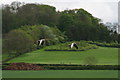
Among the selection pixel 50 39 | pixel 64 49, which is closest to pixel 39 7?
pixel 50 39

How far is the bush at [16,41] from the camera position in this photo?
128ft

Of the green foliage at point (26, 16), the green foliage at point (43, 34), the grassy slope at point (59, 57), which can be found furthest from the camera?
the green foliage at point (26, 16)

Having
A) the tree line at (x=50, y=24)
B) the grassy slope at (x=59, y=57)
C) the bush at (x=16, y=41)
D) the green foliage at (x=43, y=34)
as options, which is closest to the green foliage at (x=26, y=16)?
the tree line at (x=50, y=24)

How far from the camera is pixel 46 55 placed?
43375 mm

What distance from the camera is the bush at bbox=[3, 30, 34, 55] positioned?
39.0 m

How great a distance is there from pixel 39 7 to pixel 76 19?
9405 millimetres

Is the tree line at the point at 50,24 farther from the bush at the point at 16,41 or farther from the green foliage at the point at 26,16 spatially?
the bush at the point at 16,41

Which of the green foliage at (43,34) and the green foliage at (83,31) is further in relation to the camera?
the green foliage at (83,31)

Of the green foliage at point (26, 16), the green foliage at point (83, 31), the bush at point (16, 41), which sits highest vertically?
the green foliage at point (26, 16)

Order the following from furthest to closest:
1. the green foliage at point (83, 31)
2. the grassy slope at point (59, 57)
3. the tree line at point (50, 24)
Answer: the green foliage at point (83, 31), the tree line at point (50, 24), the grassy slope at point (59, 57)

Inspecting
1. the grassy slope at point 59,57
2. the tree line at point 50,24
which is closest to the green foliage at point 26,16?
the tree line at point 50,24

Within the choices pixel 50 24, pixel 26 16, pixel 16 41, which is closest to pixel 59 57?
pixel 16 41

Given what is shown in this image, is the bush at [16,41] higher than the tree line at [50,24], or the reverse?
the tree line at [50,24]

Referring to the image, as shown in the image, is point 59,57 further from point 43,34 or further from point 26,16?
point 26,16
